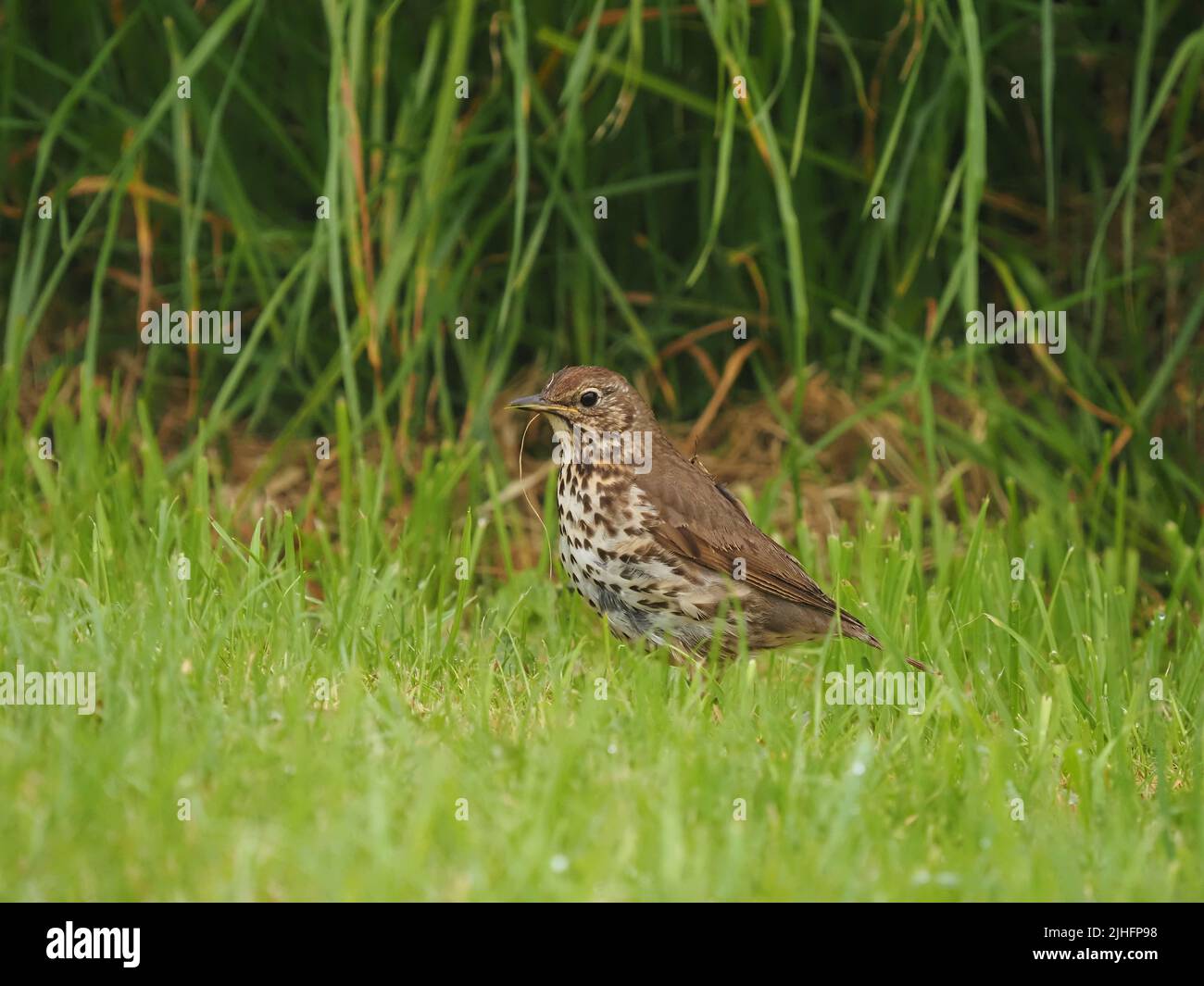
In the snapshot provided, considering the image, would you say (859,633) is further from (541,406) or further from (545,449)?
(545,449)

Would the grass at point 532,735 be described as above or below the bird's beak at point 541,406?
below

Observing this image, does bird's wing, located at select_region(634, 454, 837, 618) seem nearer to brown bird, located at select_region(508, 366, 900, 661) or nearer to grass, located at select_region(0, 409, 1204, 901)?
brown bird, located at select_region(508, 366, 900, 661)

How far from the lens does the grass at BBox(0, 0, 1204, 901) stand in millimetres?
2984

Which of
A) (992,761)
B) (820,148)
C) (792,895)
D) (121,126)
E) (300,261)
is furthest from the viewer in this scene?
(820,148)

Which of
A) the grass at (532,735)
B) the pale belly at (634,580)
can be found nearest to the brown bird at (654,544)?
the pale belly at (634,580)

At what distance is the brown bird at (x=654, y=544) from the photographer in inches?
164

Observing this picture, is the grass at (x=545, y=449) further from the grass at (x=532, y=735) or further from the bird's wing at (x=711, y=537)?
the bird's wing at (x=711, y=537)

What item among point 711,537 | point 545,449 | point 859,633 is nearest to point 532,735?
point 711,537

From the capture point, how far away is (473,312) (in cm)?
598

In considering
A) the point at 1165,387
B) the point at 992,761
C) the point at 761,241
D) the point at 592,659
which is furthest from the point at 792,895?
the point at 1165,387

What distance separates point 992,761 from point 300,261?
2.71 meters

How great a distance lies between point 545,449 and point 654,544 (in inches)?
83.3

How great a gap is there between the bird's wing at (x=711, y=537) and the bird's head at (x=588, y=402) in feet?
0.50

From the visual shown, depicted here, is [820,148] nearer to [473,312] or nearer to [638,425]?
[473,312]
